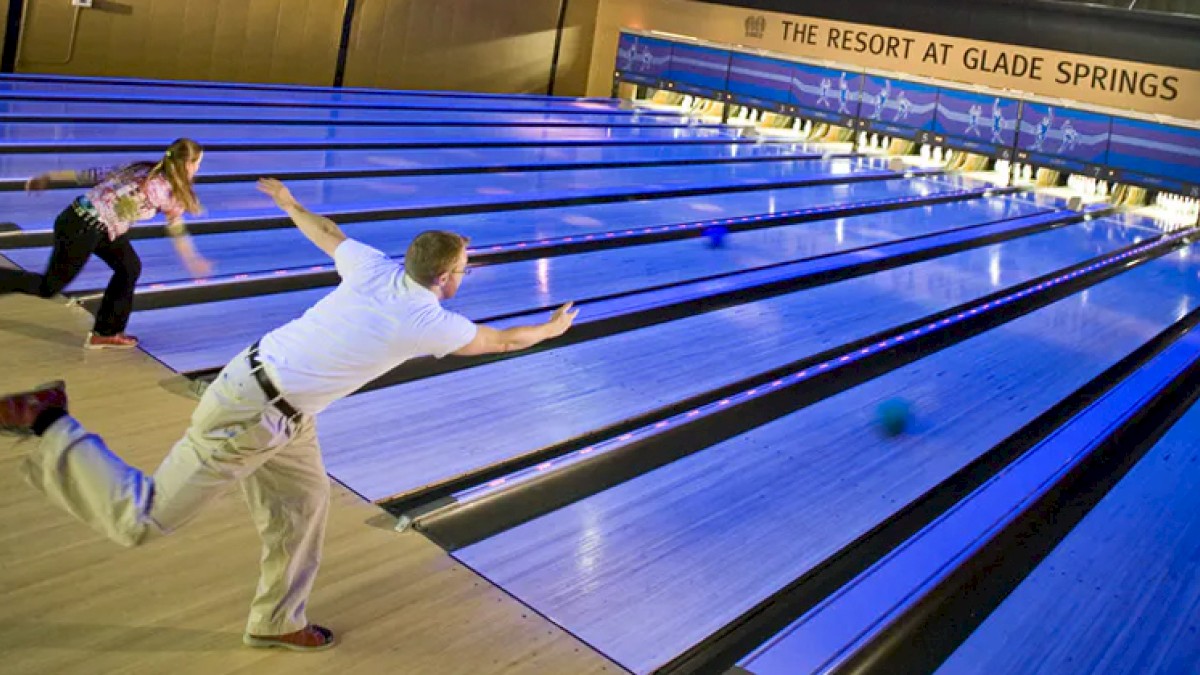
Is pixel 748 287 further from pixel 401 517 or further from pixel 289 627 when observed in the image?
pixel 289 627

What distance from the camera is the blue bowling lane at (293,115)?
7.94m

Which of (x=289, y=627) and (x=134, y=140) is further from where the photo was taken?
(x=134, y=140)

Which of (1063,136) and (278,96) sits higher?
(1063,136)

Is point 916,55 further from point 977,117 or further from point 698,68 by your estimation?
point 698,68

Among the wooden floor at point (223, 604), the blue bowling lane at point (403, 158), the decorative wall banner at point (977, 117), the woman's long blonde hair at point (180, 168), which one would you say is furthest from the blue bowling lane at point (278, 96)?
the wooden floor at point (223, 604)

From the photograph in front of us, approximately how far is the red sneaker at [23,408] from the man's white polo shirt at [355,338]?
16.1 inches

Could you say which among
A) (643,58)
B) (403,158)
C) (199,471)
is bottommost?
(199,471)

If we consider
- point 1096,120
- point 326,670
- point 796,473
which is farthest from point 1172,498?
point 1096,120

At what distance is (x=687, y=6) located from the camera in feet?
45.4

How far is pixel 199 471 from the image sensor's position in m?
2.18

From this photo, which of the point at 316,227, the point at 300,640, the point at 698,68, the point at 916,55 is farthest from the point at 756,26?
the point at 300,640

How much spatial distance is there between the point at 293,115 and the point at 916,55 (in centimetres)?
655

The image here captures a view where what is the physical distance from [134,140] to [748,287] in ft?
13.6

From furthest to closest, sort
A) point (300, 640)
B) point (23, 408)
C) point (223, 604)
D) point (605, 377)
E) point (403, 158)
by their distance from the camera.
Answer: point (403, 158) < point (605, 377) < point (223, 604) < point (300, 640) < point (23, 408)
